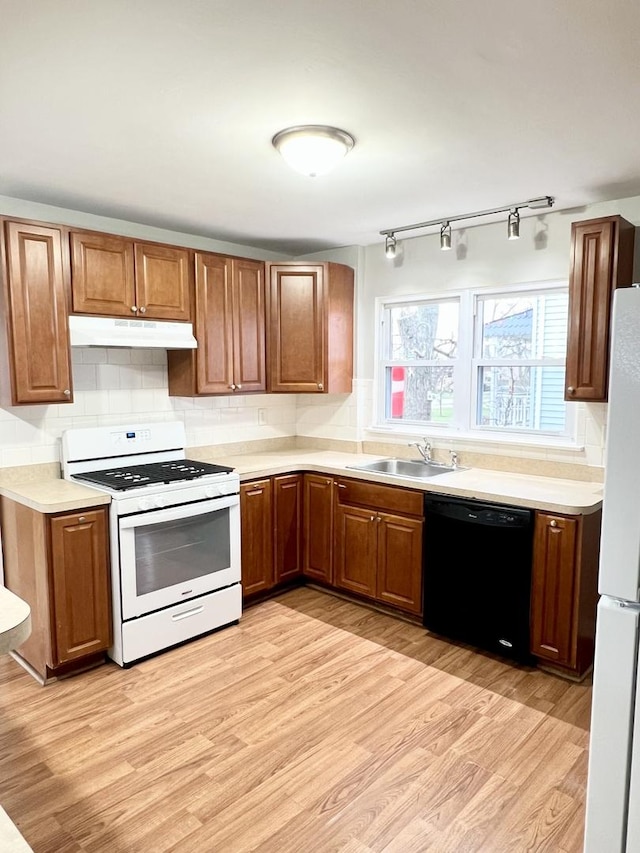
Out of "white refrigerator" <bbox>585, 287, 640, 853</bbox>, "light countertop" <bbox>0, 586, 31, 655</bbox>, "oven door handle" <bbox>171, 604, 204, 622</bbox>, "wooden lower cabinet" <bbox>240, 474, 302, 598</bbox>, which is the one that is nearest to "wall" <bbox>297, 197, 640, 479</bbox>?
"wooden lower cabinet" <bbox>240, 474, 302, 598</bbox>

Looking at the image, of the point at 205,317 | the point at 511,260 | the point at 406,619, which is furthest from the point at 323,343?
the point at 406,619

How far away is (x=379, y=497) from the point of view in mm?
3516

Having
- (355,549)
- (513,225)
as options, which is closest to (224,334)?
(355,549)

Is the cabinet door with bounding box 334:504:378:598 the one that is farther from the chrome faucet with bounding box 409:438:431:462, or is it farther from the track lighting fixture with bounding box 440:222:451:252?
the track lighting fixture with bounding box 440:222:451:252

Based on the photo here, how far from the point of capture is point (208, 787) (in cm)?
212

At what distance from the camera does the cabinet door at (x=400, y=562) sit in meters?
3.37

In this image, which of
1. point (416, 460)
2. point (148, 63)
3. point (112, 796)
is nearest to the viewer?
point (148, 63)

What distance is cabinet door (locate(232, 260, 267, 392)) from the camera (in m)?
3.85

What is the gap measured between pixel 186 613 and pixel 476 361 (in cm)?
239

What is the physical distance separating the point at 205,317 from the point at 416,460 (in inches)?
68.3

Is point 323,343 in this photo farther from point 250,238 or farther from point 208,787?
point 208,787

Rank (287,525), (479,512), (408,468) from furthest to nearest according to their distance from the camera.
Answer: (408,468) → (287,525) → (479,512)

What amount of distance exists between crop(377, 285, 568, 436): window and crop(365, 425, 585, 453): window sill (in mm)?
42

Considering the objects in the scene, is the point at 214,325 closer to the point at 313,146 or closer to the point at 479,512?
the point at 313,146
